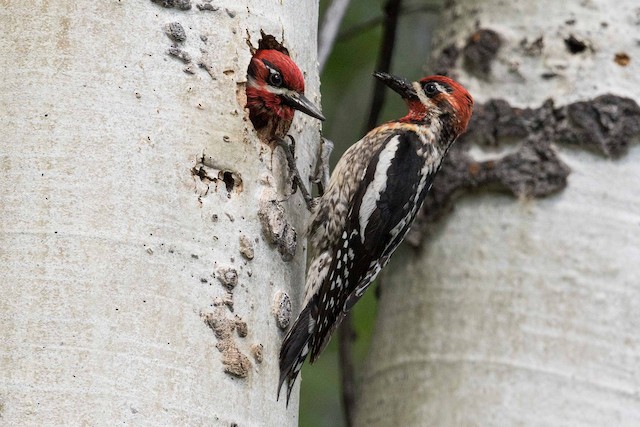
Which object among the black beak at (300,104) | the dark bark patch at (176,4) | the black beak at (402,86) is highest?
the dark bark patch at (176,4)

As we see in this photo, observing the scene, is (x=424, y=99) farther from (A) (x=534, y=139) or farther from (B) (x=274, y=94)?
(B) (x=274, y=94)

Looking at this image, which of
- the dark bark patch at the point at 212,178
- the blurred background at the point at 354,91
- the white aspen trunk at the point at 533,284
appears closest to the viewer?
the dark bark patch at the point at 212,178

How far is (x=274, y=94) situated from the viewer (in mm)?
3051

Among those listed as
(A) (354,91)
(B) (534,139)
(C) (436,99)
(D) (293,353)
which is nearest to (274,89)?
(D) (293,353)

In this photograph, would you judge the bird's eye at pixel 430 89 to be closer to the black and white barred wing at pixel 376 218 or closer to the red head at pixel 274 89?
the black and white barred wing at pixel 376 218

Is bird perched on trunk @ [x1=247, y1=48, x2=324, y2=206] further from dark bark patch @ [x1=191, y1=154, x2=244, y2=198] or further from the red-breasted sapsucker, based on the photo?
dark bark patch @ [x1=191, y1=154, x2=244, y2=198]

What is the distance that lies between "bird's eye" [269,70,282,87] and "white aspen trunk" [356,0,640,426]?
0.89 meters

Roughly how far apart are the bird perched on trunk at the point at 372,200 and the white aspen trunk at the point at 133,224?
1.61 ft

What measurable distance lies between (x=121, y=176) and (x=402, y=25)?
4570mm

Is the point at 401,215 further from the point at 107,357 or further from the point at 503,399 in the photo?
the point at 107,357

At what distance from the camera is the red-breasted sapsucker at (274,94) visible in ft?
9.71

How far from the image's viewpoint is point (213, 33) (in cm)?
270

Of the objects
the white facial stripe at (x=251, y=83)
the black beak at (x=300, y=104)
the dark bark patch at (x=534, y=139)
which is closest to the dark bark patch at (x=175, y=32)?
the white facial stripe at (x=251, y=83)

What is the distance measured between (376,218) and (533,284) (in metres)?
0.55
